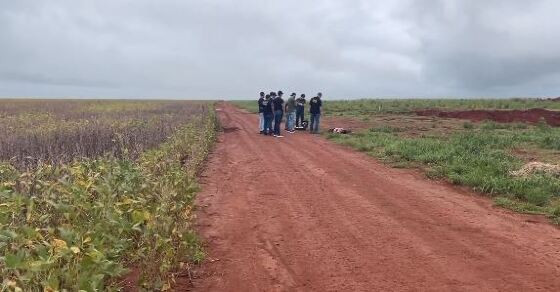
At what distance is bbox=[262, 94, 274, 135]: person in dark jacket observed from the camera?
72.3 ft

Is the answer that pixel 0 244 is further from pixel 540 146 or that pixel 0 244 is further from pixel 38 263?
pixel 540 146

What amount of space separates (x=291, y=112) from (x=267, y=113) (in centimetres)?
246

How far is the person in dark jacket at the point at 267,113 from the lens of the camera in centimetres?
2205

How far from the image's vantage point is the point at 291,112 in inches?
974

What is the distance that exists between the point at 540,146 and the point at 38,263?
17.1 m

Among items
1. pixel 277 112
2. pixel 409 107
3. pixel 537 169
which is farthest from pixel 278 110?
pixel 409 107

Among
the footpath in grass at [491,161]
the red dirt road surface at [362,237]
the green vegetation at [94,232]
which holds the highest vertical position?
the green vegetation at [94,232]

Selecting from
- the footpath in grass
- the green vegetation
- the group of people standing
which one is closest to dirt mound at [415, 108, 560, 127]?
the group of people standing

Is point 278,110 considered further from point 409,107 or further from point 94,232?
point 409,107

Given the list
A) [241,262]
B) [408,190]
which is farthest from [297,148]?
[241,262]

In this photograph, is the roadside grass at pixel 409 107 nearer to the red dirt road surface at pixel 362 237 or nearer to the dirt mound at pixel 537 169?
the dirt mound at pixel 537 169

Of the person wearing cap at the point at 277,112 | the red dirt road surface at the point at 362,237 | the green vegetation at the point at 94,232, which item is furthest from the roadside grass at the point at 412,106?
the green vegetation at the point at 94,232

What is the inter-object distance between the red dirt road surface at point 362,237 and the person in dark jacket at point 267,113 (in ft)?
31.1

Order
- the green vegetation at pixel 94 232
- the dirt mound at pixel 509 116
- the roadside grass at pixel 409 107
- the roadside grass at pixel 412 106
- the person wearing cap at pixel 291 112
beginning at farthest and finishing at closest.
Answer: the roadside grass at pixel 412 106 < the roadside grass at pixel 409 107 < the dirt mound at pixel 509 116 < the person wearing cap at pixel 291 112 < the green vegetation at pixel 94 232
